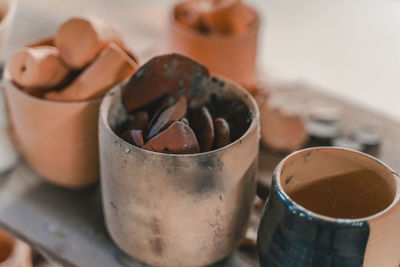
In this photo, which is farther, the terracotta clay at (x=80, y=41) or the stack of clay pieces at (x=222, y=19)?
the stack of clay pieces at (x=222, y=19)

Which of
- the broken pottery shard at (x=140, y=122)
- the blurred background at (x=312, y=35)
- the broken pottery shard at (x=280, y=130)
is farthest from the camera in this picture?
the blurred background at (x=312, y=35)

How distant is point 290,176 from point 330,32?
84 cm

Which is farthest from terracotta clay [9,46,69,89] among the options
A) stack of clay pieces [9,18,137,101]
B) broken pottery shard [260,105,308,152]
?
broken pottery shard [260,105,308,152]

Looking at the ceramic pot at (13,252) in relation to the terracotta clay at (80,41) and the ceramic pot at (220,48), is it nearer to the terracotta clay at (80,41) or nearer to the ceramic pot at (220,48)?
the terracotta clay at (80,41)

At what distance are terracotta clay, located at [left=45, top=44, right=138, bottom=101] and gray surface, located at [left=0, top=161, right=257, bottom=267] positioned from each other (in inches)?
4.6

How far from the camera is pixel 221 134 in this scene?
48cm

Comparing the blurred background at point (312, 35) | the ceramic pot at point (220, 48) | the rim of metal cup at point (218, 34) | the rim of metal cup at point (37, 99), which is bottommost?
the blurred background at point (312, 35)

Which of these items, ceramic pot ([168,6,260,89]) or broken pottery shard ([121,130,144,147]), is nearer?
broken pottery shard ([121,130,144,147])

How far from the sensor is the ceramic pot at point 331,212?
1.34 feet

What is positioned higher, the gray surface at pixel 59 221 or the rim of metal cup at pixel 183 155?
the rim of metal cup at pixel 183 155

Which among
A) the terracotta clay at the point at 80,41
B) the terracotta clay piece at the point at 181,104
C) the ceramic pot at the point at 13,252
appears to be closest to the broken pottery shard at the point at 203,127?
the terracotta clay piece at the point at 181,104

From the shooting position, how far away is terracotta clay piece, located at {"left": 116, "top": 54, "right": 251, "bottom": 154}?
19.2 inches

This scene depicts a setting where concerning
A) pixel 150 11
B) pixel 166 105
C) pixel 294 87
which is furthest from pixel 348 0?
pixel 166 105

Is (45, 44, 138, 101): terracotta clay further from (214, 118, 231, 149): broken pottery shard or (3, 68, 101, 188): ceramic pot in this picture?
(214, 118, 231, 149): broken pottery shard
